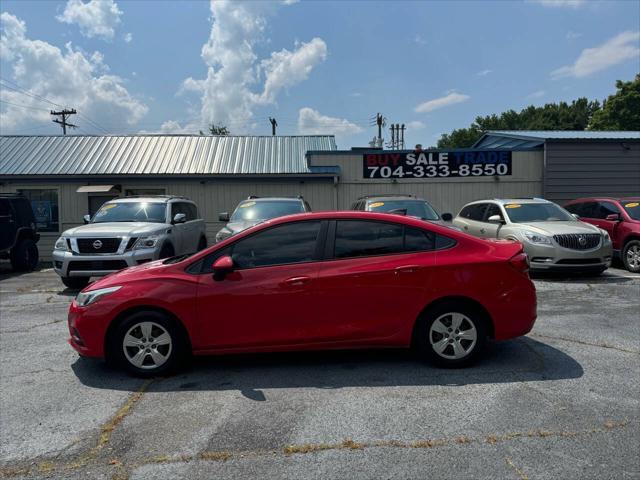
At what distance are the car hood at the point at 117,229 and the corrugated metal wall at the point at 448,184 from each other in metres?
7.76

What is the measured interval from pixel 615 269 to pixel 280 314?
32.1 ft

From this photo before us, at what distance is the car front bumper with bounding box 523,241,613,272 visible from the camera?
9.39 metres

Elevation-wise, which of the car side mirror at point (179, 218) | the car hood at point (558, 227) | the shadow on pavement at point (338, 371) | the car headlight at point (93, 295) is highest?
the car side mirror at point (179, 218)

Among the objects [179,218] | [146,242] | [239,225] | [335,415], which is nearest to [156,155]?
[179,218]

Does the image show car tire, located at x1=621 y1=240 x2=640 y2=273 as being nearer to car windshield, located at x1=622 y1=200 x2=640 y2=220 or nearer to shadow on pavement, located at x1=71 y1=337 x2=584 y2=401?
car windshield, located at x1=622 y1=200 x2=640 y2=220

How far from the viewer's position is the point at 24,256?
504 inches

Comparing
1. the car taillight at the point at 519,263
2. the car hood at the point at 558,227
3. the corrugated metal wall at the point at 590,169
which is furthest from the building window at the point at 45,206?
the corrugated metal wall at the point at 590,169

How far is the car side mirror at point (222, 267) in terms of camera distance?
4418 mm

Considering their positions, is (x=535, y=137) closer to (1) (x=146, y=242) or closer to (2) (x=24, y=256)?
(1) (x=146, y=242)

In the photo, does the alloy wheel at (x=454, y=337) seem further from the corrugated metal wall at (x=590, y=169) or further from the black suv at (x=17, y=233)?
the corrugated metal wall at (x=590, y=169)

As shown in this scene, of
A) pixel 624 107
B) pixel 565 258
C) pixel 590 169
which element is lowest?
pixel 565 258

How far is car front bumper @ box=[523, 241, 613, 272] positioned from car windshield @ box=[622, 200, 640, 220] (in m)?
1.91

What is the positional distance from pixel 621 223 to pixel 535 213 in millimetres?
1969

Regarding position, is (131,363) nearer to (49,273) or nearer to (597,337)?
(597,337)
